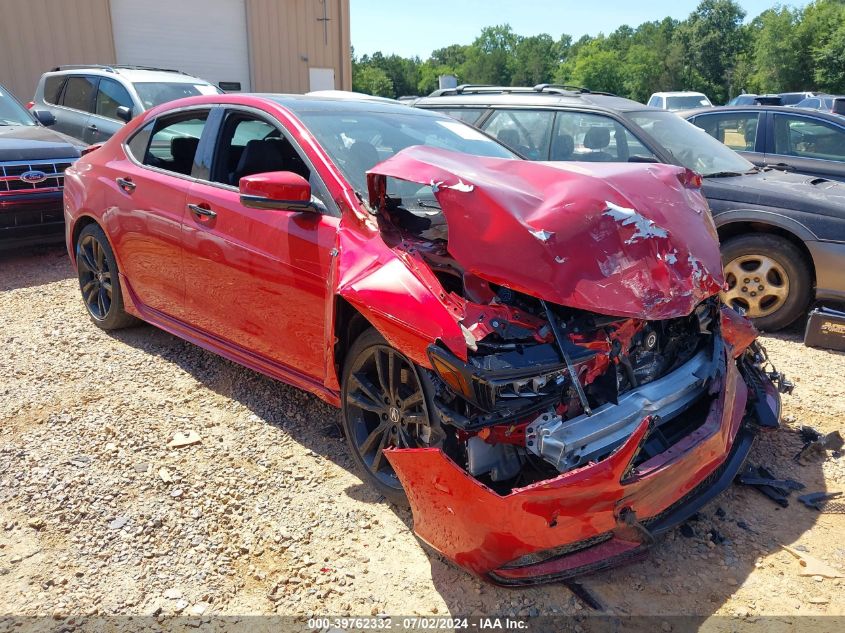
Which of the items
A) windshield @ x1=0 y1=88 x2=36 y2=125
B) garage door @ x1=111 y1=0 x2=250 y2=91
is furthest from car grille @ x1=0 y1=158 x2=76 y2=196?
garage door @ x1=111 y1=0 x2=250 y2=91

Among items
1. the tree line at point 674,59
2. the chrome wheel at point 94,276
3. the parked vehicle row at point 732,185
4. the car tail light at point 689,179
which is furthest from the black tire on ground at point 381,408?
the tree line at point 674,59

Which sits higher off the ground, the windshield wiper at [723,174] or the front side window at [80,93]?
the front side window at [80,93]

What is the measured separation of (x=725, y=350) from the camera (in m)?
2.90

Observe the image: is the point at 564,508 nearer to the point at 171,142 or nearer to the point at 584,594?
the point at 584,594

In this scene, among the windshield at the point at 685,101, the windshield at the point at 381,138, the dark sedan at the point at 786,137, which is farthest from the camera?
the windshield at the point at 685,101

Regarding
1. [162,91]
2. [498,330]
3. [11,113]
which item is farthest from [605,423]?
[162,91]

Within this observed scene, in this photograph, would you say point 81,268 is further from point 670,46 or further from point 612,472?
point 670,46

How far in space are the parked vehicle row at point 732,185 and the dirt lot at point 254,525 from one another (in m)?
1.15

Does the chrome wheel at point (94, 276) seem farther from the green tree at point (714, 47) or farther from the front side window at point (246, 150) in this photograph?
the green tree at point (714, 47)

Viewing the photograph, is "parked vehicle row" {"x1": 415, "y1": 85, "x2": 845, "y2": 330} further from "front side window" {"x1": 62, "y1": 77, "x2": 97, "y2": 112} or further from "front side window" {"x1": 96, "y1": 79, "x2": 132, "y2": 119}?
"front side window" {"x1": 62, "y1": 77, "x2": 97, "y2": 112}

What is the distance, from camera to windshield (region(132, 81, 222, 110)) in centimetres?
897

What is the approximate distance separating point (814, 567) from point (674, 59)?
2948 inches

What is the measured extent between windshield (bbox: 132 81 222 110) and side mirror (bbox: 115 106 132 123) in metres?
0.22

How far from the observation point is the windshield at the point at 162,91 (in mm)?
8969
